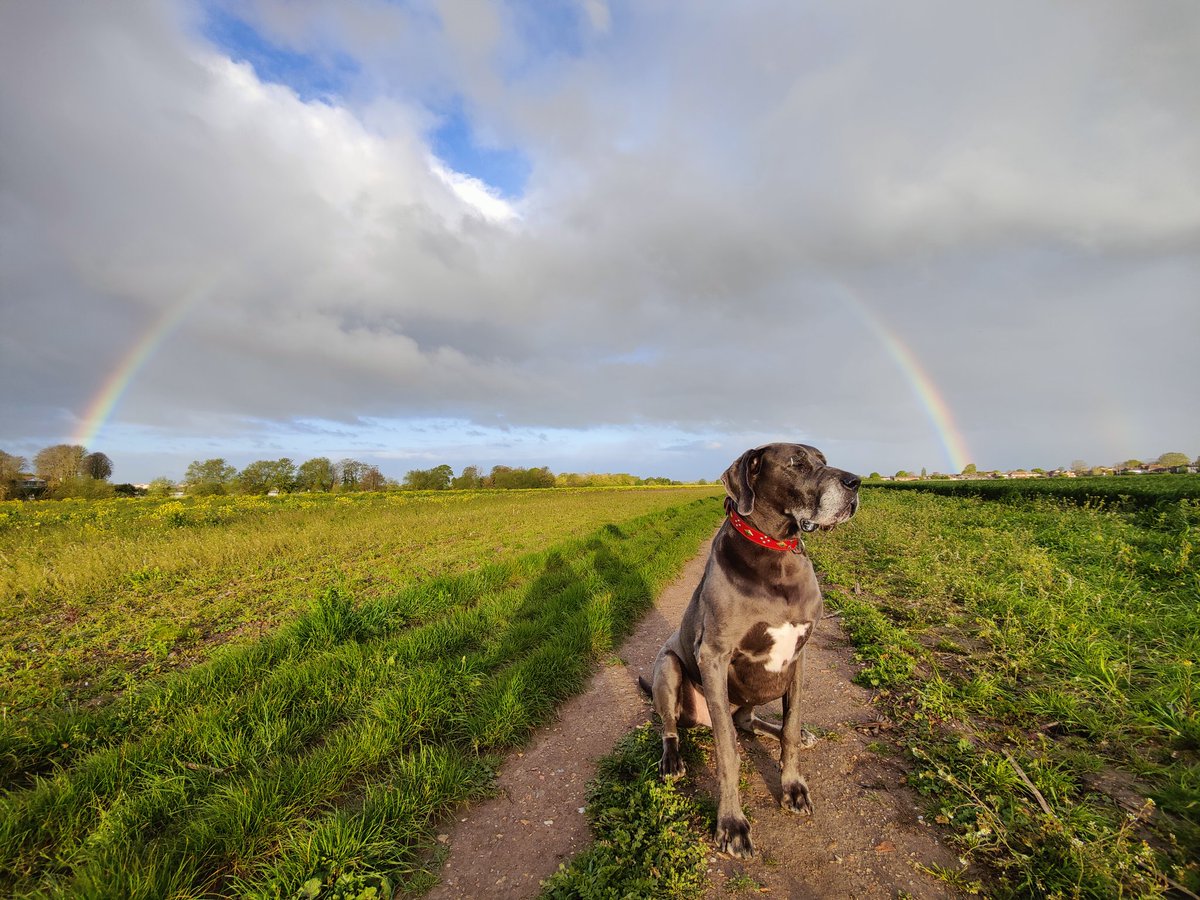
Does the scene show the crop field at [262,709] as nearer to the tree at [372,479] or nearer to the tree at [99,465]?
the tree at [372,479]

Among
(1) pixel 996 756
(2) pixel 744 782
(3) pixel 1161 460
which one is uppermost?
(3) pixel 1161 460

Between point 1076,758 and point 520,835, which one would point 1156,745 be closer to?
point 1076,758

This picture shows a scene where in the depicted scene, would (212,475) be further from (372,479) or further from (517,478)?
(517,478)

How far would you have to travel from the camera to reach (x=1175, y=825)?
8.08 ft

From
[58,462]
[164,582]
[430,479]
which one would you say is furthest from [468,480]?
[164,582]

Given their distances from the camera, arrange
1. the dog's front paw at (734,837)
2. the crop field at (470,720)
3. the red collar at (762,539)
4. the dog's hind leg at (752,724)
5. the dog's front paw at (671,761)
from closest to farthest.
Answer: the crop field at (470,720), the dog's front paw at (734,837), the red collar at (762,539), the dog's front paw at (671,761), the dog's hind leg at (752,724)

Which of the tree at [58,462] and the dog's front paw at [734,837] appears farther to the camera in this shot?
the tree at [58,462]

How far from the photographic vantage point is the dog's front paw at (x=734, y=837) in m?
2.81

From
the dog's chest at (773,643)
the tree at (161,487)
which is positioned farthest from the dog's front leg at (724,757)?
the tree at (161,487)

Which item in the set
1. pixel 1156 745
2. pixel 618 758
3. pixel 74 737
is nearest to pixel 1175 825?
pixel 1156 745

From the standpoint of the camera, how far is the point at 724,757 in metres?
3.02

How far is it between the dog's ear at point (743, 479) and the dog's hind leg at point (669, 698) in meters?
1.41

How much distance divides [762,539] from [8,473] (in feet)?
249

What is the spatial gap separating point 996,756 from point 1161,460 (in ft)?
304
